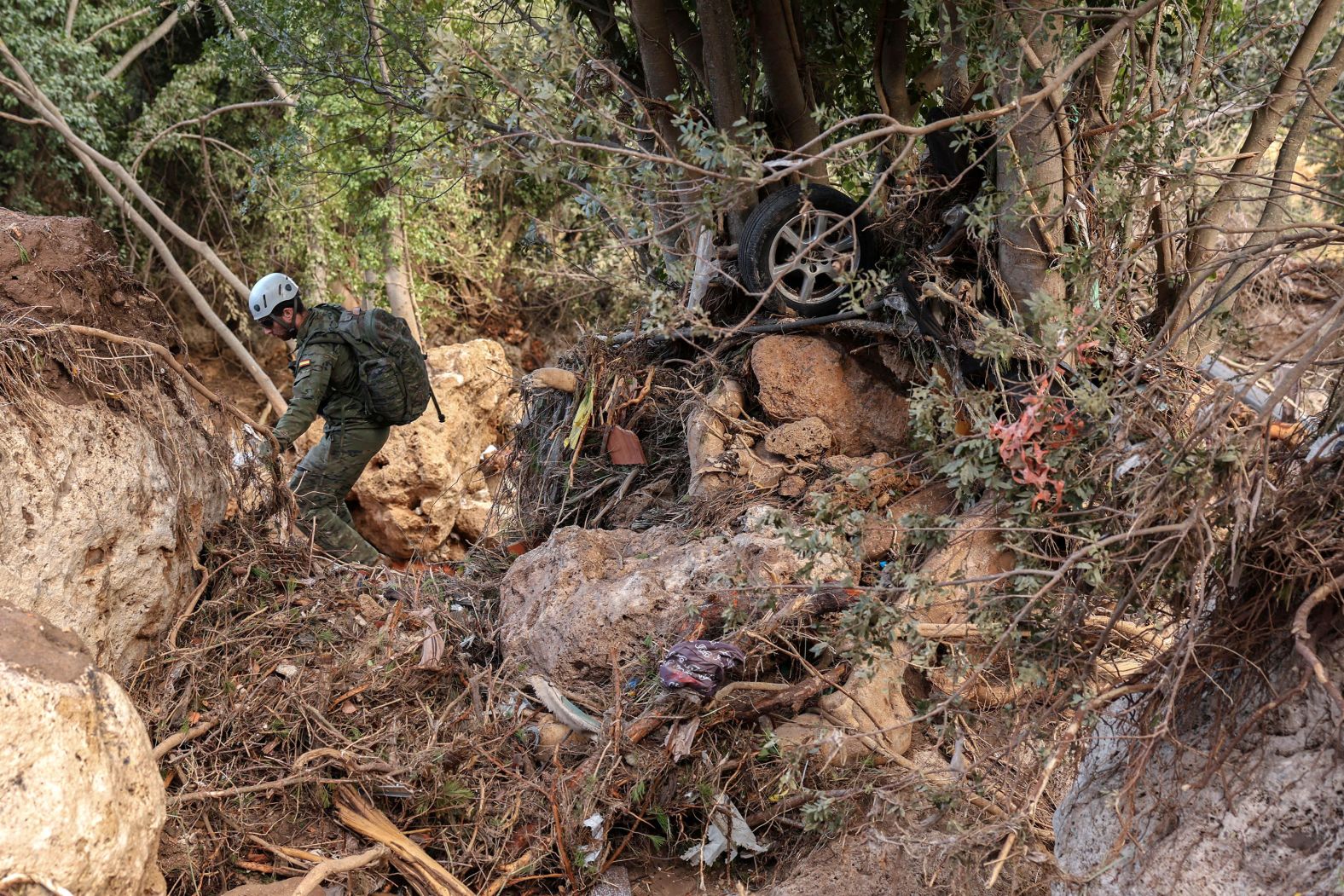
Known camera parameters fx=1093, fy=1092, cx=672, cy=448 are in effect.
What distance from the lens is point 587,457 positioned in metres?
6.98

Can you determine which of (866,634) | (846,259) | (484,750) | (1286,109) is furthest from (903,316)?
(484,750)

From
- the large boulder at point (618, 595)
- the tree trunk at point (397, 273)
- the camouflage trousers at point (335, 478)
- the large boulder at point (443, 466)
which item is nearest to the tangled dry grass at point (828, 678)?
the large boulder at point (618, 595)

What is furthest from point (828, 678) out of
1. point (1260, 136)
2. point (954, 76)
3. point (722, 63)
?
point (722, 63)

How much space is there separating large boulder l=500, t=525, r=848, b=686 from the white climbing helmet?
8.62 feet

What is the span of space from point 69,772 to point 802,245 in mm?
4223

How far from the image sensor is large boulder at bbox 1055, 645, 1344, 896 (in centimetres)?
303

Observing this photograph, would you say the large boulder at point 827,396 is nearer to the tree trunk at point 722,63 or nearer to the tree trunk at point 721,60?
the tree trunk at point 722,63

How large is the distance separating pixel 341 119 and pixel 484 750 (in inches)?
319

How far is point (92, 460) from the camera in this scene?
4.60 meters

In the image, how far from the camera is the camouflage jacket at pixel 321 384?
659 cm

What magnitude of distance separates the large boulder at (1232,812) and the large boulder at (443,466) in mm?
7314

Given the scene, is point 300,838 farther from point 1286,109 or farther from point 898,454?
point 1286,109

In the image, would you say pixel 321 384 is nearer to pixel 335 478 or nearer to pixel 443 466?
pixel 335 478

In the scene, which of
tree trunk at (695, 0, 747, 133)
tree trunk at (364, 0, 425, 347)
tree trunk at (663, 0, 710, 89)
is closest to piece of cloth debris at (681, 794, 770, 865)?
tree trunk at (695, 0, 747, 133)
